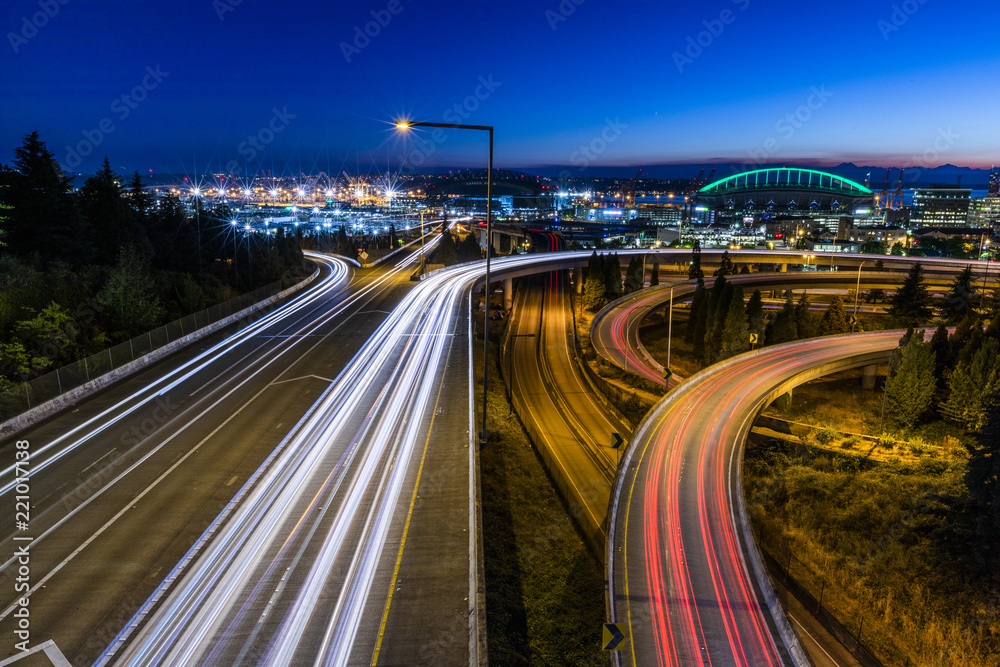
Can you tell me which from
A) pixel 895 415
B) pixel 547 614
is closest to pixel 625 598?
pixel 547 614

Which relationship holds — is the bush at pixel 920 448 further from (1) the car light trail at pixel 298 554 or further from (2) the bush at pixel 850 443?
(1) the car light trail at pixel 298 554

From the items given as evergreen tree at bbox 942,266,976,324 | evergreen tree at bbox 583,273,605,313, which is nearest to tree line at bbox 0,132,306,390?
evergreen tree at bbox 583,273,605,313

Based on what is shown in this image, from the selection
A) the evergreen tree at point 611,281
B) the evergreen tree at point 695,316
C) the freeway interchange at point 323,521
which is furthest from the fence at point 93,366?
the evergreen tree at point 611,281

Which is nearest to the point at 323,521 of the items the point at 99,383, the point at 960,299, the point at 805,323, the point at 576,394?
the point at 99,383

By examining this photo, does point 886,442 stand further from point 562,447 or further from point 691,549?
point 691,549

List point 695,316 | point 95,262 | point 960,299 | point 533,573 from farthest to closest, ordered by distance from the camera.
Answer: point 960,299 → point 695,316 → point 95,262 → point 533,573

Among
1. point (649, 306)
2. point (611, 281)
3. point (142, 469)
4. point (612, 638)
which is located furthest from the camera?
point (611, 281)
